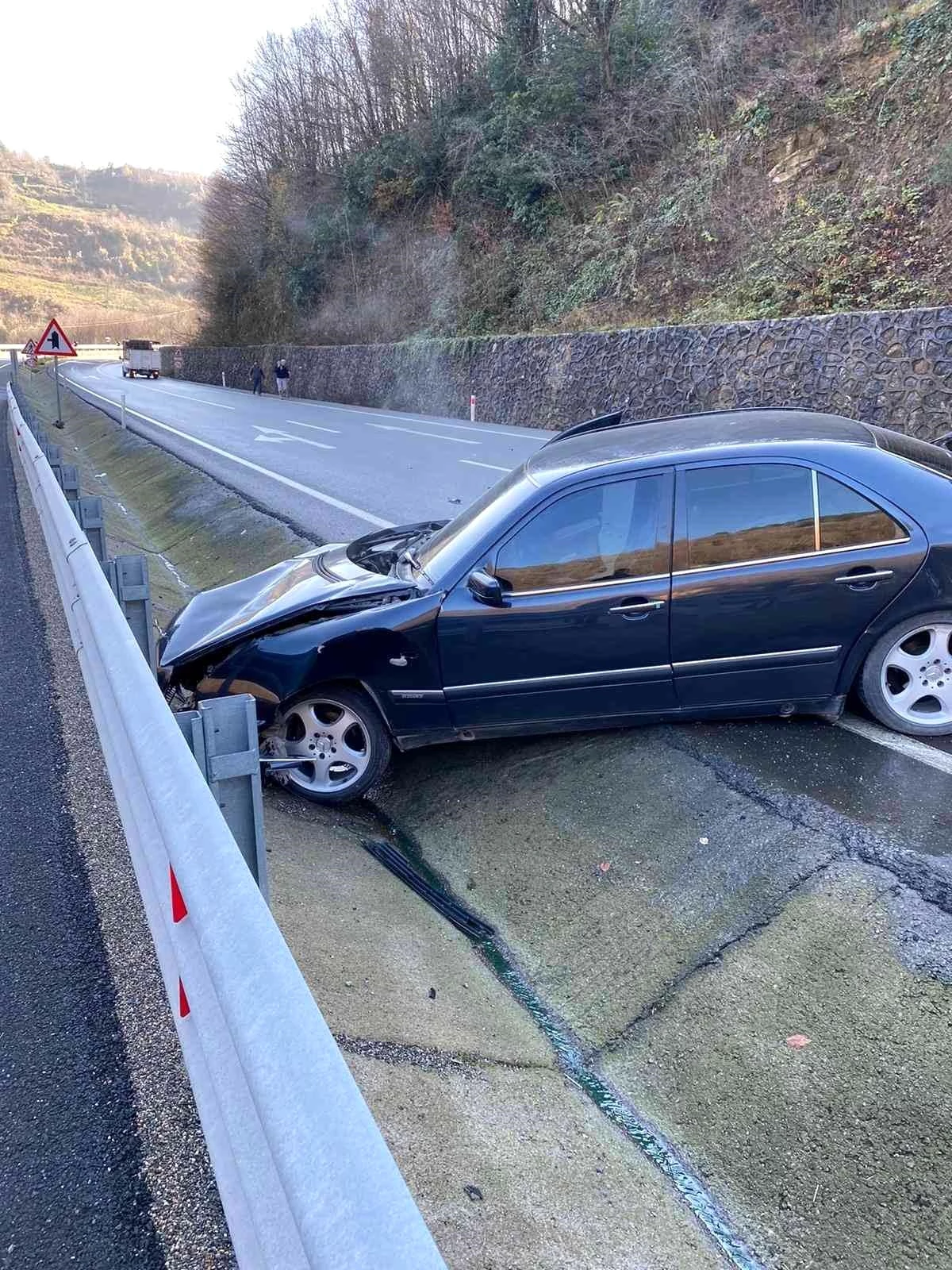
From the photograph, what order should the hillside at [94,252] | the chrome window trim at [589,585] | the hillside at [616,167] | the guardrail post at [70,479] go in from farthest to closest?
1. the hillside at [94,252]
2. the hillside at [616,167]
3. the guardrail post at [70,479]
4. the chrome window trim at [589,585]

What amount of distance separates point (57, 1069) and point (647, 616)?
Result: 2.85 meters

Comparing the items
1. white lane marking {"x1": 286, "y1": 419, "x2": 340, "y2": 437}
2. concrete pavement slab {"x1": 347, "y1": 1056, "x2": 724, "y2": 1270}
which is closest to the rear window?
concrete pavement slab {"x1": 347, "y1": 1056, "x2": 724, "y2": 1270}

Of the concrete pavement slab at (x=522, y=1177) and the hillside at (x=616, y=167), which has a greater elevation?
the hillside at (x=616, y=167)

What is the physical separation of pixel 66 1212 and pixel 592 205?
26.1 meters

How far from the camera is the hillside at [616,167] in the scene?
53.5 feet

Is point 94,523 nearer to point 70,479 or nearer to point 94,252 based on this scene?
point 70,479

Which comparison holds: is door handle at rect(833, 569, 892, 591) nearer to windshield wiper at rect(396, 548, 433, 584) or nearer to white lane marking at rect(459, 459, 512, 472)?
windshield wiper at rect(396, 548, 433, 584)

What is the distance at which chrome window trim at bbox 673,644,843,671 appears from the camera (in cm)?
429

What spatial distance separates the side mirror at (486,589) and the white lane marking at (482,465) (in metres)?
8.24

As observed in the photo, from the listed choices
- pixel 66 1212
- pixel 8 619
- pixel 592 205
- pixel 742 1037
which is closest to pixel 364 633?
pixel 742 1037

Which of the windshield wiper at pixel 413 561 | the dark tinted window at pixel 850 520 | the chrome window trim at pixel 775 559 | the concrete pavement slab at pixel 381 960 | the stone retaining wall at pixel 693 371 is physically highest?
the stone retaining wall at pixel 693 371

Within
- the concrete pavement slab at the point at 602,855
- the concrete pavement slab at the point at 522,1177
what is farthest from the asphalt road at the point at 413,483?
the concrete pavement slab at the point at 522,1177

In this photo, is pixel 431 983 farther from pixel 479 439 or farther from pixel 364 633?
pixel 479 439

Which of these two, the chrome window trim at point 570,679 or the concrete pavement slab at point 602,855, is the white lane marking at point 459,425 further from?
the chrome window trim at point 570,679
